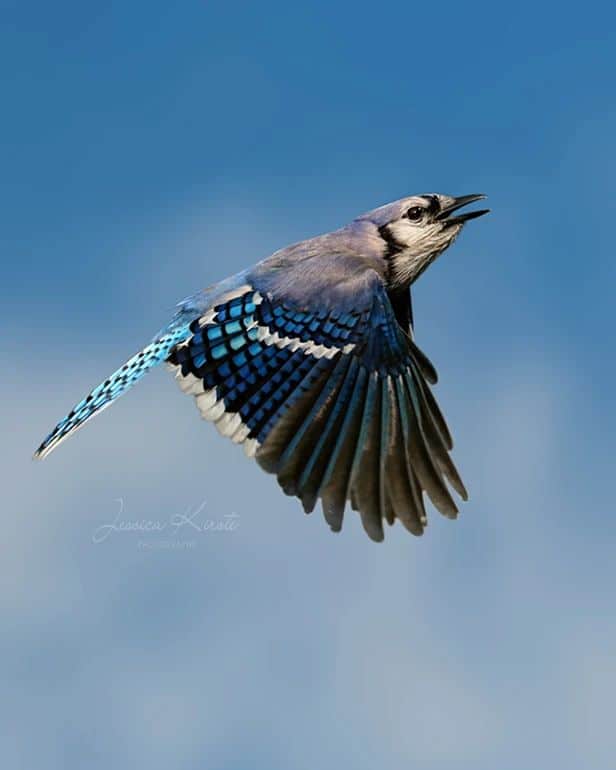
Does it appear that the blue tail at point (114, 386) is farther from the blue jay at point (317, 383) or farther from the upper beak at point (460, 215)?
the upper beak at point (460, 215)

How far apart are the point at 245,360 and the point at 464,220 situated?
209 centimetres

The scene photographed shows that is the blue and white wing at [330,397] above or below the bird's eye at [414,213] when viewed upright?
below

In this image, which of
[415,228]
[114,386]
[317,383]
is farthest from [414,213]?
[114,386]

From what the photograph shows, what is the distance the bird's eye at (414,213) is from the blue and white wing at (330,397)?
968 millimetres

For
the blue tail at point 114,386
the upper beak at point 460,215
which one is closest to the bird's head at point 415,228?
the upper beak at point 460,215

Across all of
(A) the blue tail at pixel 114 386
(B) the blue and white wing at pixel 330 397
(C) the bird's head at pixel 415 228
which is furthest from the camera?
(C) the bird's head at pixel 415 228

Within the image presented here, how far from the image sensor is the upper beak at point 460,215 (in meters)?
8.68

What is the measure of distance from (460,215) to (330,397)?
2.08 m

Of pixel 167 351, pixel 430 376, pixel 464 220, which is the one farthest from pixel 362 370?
pixel 464 220

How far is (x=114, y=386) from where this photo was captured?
7.78 meters

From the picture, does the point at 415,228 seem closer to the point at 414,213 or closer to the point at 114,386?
the point at 414,213

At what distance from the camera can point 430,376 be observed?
24.8 feet

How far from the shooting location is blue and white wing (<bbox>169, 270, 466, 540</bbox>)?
7.04 metres

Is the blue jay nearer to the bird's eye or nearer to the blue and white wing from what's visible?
the blue and white wing
